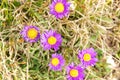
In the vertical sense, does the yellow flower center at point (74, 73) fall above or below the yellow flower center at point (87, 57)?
below

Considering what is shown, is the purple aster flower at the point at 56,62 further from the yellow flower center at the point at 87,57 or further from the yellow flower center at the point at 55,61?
the yellow flower center at the point at 87,57

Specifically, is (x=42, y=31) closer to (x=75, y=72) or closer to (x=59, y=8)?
(x=59, y=8)

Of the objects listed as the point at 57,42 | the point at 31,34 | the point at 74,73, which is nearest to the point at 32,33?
the point at 31,34

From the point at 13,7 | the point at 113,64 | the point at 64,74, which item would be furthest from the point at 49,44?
the point at 113,64

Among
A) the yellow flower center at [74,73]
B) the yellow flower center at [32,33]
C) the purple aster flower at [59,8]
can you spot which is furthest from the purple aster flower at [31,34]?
→ the yellow flower center at [74,73]

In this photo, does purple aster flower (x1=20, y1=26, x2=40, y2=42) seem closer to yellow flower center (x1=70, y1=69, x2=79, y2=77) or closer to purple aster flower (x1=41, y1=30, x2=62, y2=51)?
purple aster flower (x1=41, y1=30, x2=62, y2=51)

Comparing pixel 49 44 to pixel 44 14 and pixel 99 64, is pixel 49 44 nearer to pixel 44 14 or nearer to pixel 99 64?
pixel 44 14
